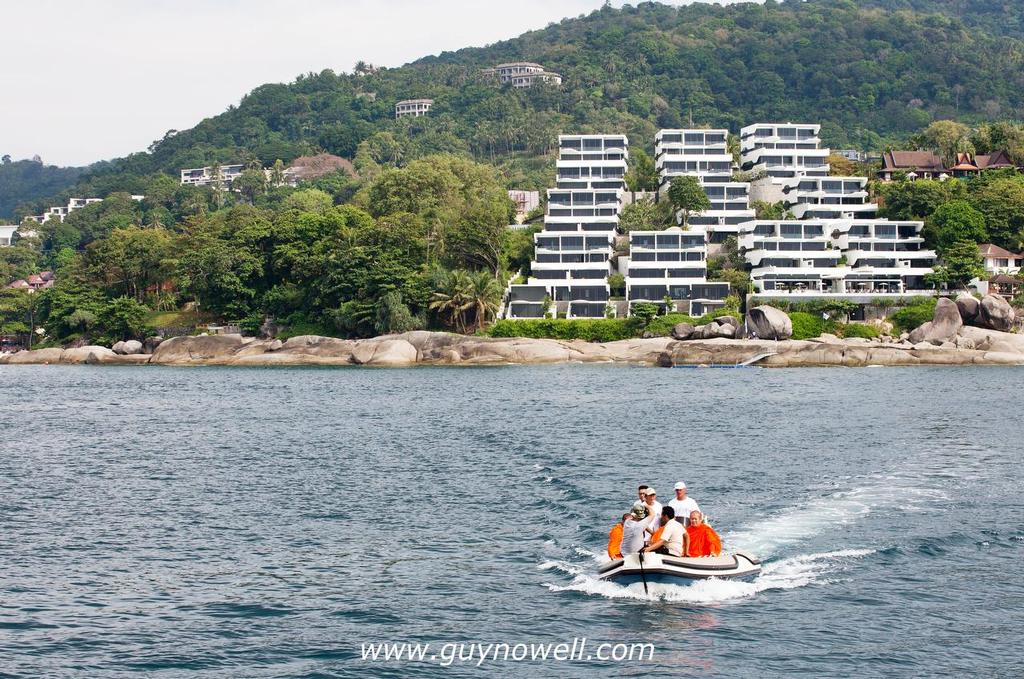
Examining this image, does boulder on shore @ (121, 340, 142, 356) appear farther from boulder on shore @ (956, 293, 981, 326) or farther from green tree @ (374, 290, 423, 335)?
boulder on shore @ (956, 293, 981, 326)

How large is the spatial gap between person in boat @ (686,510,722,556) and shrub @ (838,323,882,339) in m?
75.8

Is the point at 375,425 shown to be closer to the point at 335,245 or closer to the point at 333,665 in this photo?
the point at 333,665

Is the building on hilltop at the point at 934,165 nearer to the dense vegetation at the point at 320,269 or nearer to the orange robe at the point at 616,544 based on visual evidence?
the dense vegetation at the point at 320,269

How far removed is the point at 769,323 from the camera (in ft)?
313

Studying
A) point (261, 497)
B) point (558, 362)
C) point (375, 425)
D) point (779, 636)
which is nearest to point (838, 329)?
point (558, 362)

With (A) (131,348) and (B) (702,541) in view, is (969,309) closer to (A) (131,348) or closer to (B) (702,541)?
(B) (702,541)

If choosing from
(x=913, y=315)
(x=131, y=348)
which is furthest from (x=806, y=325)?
(x=131, y=348)

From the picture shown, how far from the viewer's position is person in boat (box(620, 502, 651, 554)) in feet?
84.7

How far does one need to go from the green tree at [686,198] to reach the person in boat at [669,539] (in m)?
97.3

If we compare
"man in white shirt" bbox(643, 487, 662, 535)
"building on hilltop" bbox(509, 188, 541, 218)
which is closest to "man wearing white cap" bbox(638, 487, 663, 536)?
"man in white shirt" bbox(643, 487, 662, 535)

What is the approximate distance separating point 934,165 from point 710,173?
28.9 meters

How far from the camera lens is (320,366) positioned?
101062 mm

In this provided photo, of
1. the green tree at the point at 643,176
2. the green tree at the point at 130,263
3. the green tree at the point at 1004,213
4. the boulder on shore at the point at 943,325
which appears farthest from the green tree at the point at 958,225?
the green tree at the point at 130,263

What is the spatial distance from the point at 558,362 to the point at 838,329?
83.2 ft
